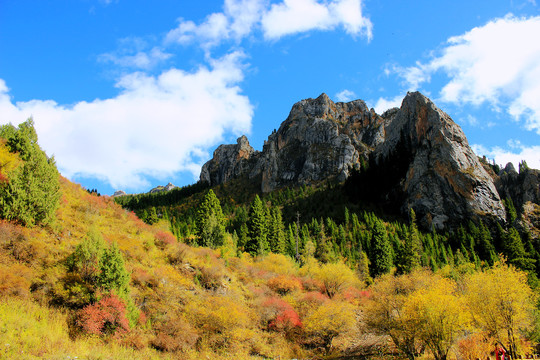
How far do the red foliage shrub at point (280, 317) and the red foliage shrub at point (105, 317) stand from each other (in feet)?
49.2

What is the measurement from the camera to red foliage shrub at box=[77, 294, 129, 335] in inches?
670

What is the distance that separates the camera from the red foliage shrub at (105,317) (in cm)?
1702

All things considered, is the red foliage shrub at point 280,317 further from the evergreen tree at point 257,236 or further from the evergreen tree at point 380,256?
the evergreen tree at point 380,256

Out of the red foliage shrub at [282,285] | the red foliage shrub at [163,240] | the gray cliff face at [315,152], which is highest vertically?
the gray cliff face at [315,152]

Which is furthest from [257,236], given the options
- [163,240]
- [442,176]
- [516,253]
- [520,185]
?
[520,185]

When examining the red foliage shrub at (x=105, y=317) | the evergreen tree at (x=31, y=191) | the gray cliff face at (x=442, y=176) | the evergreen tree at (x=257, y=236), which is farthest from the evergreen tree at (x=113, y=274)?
the gray cliff face at (x=442, y=176)

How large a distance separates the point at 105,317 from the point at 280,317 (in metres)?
17.1

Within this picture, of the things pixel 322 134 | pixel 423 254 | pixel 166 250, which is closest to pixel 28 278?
pixel 166 250

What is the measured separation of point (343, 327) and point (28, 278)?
2654 cm

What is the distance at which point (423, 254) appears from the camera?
237 ft

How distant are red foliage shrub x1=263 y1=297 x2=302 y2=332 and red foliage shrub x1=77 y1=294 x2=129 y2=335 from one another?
15.0 m

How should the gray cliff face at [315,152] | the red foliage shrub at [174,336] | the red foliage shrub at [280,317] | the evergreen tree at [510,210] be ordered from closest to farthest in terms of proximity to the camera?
the red foliage shrub at [174,336]
the red foliage shrub at [280,317]
the evergreen tree at [510,210]
the gray cliff face at [315,152]

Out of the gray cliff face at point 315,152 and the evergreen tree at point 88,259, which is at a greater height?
the gray cliff face at point 315,152

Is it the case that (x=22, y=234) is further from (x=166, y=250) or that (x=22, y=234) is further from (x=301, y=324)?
(x=301, y=324)
